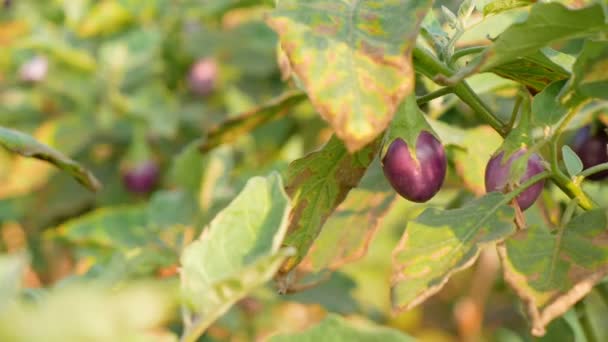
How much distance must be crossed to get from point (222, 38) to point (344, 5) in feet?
4.60

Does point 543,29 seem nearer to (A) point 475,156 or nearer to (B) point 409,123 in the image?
(B) point 409,123

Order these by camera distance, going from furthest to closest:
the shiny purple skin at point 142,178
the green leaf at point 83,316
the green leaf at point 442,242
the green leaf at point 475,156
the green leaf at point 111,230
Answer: the shiny purple skin at point 142,178
the green leaf at point 111,230
the green leaf at point 475,156
the green leaf at point 442,242
the green leaf at point 83,316

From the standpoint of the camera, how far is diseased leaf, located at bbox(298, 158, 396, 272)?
0.77 metres

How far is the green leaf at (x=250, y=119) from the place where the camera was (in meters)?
0.87

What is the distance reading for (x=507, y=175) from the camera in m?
0.63

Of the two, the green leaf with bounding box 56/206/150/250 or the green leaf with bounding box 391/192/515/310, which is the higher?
the green leaf with bounding box 391/192/515/310

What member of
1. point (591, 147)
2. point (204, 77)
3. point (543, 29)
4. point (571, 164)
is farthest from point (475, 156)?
point (204, 77)

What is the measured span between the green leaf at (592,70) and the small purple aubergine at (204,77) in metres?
1.34

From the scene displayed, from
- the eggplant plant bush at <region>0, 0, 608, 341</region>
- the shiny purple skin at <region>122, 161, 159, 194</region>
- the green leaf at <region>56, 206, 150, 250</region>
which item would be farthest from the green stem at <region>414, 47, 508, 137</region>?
the shiny purple skin at <region>122, 161, 159, 194</region>

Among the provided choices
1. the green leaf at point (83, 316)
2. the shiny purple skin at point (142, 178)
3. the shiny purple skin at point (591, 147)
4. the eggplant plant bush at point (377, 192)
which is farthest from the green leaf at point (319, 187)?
the shiny purple skin at point (142, 178)

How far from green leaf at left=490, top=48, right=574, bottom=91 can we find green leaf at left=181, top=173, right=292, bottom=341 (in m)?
0.20

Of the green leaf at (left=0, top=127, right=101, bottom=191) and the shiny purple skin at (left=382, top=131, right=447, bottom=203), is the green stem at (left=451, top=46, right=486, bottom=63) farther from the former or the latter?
the green leaf at (left=0, top=127, right=101, bottom=191)

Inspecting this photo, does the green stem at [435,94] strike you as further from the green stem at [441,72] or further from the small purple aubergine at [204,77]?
the small purple aubergine at [204,77]

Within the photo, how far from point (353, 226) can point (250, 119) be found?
6.3 inches
